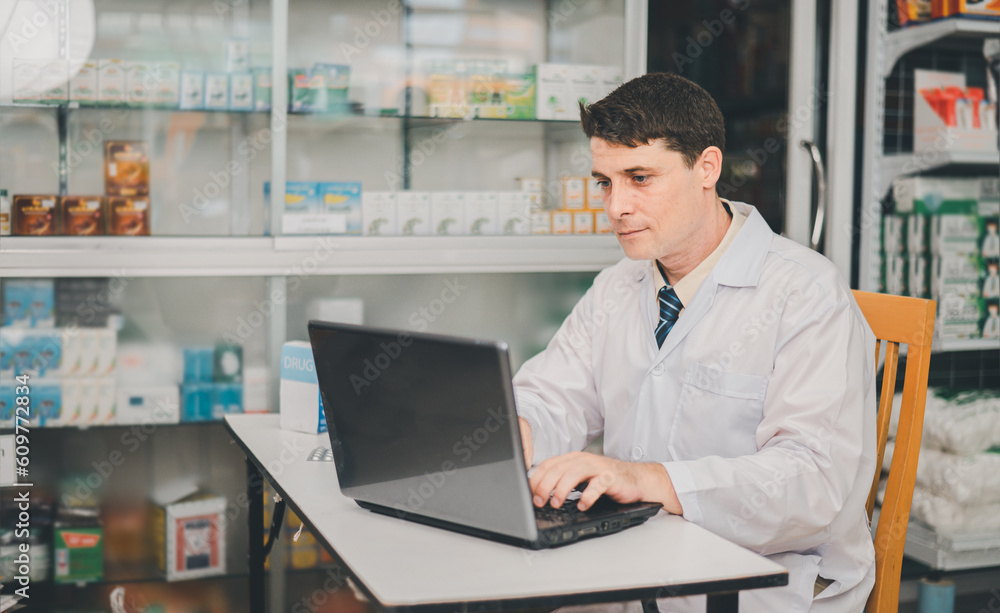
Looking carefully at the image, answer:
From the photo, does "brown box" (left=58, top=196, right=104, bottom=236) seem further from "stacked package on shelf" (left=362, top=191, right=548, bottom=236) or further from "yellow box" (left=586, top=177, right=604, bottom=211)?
"yellow box" (left=586, top=177, right=604, bottom=211)

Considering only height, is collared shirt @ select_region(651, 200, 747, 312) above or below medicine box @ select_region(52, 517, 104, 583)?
above

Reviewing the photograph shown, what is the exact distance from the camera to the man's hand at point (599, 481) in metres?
1.34

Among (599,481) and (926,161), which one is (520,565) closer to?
(599,481)

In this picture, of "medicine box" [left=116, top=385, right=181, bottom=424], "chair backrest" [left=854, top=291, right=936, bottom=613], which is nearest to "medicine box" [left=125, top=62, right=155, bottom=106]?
"medicine box" [left=116, top=385, right=181, bottom=424]

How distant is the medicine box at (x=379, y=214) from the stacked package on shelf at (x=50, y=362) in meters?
0.85

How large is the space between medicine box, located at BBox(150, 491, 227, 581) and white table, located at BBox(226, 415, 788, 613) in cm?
159

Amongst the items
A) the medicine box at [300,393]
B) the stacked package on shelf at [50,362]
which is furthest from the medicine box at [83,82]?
the medicine box at [300,393]

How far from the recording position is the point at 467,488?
126 centimetres

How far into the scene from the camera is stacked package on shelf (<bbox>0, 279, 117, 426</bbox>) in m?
Answer: 2.69

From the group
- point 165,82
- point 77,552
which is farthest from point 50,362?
point 165,82

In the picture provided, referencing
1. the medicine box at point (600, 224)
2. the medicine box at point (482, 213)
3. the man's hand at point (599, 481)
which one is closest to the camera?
the man's hand at point (599, 481)

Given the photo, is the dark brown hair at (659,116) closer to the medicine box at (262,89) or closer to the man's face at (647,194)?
the man's face at (647,194)

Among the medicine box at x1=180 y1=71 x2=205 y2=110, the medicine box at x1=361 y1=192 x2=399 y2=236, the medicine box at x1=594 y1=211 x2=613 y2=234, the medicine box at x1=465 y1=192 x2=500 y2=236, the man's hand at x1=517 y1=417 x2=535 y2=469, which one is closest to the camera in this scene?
the man's hand at x1=517 y1=417 x2=535 y2=469

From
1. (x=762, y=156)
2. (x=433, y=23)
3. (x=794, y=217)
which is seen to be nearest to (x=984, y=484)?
(x=794, y=217)
